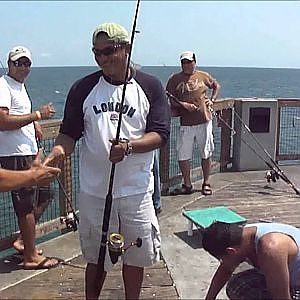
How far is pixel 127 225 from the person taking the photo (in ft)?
9.26

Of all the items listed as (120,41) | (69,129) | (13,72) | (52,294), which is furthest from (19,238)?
(120,41)

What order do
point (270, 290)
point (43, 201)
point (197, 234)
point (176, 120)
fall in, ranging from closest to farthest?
point (270, 290)
point (43, 201)
point (197, 234)
point (176, 120)

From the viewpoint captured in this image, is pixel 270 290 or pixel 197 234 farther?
pixel 197 234

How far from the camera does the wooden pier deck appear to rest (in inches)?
138

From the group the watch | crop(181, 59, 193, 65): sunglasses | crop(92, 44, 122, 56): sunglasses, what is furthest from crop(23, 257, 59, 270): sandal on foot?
crop(181, 59, 193, 65): sunglasses

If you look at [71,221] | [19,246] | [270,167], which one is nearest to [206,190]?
[270,167]

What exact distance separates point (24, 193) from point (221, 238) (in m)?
1.66

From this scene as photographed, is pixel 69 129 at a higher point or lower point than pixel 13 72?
lower

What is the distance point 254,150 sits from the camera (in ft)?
22.8

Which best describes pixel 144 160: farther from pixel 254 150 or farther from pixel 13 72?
pixel 254 150

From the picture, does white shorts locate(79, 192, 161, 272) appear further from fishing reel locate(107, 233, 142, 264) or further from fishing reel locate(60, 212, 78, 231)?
fishing reel locate(60, 212, 78, 231)

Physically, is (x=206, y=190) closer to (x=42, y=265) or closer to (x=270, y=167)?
(x=270, y=167)

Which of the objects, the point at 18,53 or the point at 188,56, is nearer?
the point at 18,53

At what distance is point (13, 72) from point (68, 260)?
1.44 meters
